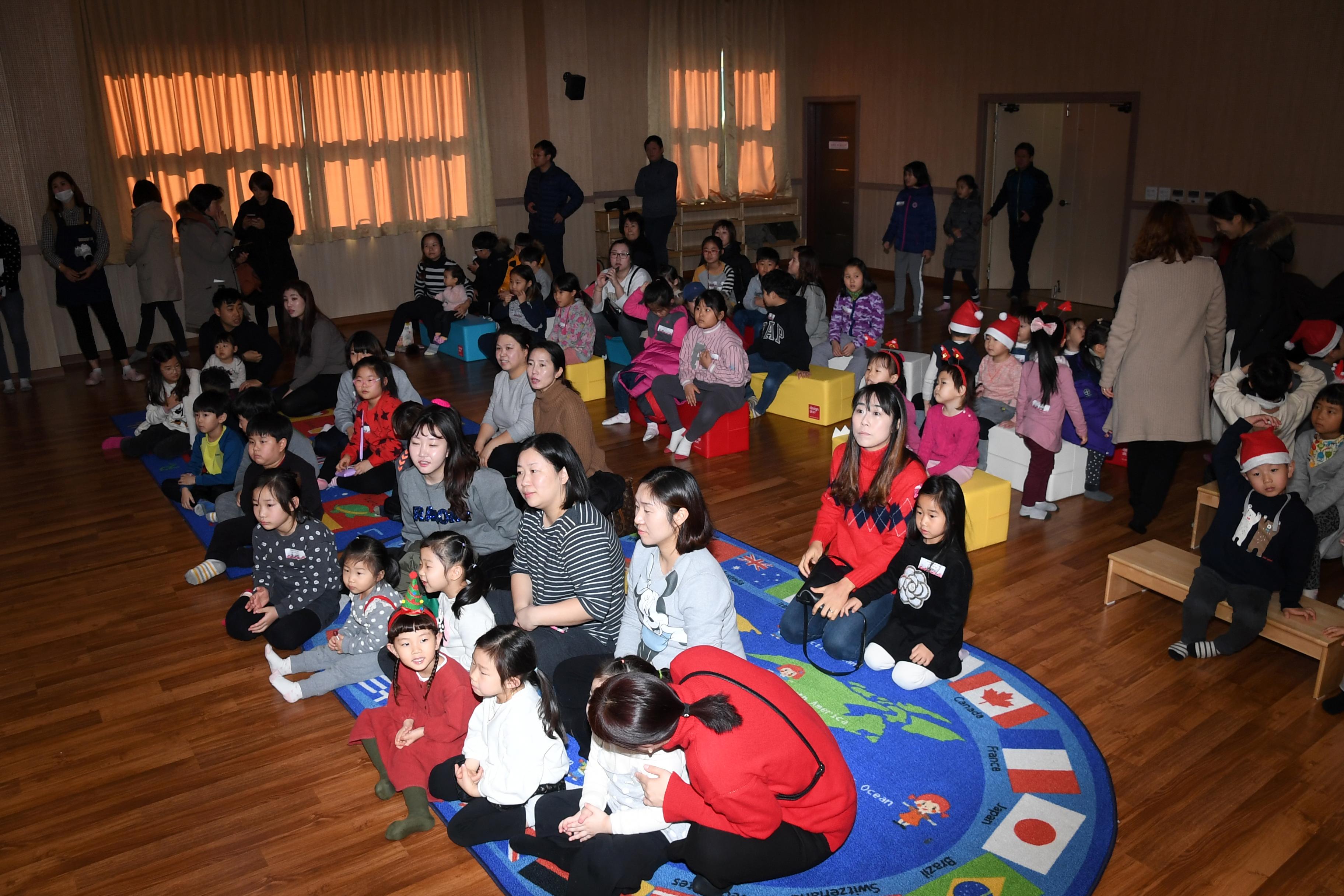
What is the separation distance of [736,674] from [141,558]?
413 cm

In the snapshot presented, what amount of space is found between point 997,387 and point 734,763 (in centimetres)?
429

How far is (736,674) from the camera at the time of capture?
266 cm

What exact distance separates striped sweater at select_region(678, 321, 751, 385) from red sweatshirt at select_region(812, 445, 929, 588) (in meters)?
2.32

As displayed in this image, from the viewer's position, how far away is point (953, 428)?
5184 mm

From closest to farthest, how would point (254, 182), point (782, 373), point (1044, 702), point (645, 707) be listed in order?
point (645, 707) → point (1044, 702) → point (782, 373) → point (254, 182)

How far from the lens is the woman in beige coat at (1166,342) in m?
4.93

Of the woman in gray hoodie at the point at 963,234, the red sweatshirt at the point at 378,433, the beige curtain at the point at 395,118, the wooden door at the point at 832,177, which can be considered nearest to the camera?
the red sweatshirt at the point at 378,433

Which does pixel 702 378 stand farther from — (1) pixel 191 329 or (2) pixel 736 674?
(1) pixel 191 329

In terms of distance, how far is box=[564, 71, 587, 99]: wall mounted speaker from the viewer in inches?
460

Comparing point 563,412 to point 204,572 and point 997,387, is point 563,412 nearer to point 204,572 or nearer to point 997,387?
point 204,572

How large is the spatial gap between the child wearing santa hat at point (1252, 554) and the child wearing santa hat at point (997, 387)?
187 cm

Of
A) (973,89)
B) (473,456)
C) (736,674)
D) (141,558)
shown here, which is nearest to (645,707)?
(736,674)

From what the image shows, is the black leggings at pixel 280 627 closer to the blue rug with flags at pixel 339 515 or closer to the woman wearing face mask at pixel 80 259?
the blue rug with flags at pixel 339 515

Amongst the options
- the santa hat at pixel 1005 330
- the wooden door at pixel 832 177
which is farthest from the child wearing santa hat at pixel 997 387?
the wooden door at pixel 832 177
